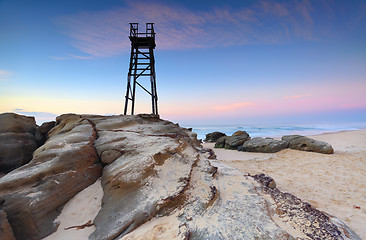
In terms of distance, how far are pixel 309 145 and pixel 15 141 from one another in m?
14.7

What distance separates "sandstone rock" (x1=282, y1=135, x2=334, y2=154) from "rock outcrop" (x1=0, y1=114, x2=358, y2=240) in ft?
27.3

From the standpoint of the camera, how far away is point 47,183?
3.35 m

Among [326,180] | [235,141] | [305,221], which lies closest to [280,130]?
[235,141]

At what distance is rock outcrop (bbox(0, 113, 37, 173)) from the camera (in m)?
5.02

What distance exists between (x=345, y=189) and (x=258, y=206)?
4.37 metres

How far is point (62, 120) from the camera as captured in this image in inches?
257

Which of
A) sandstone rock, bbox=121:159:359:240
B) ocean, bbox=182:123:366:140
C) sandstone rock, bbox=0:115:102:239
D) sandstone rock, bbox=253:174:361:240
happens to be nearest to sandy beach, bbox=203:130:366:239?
sandstone rock, bbox=253:174:361:240

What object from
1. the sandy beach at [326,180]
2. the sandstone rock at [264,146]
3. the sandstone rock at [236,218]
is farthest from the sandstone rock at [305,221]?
the sandstone rock at [264,146]

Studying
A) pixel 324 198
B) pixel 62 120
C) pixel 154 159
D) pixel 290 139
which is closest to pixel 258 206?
pixel 154 159

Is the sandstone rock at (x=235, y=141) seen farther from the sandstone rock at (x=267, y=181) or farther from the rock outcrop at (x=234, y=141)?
the sandstone rock at (x=267, y=181)

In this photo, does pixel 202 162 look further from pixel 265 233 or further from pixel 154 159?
pixel 265 233

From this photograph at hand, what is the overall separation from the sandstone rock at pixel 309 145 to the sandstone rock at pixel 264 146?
55 centimetres

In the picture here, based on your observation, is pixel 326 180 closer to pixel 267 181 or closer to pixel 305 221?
pixel 267 181

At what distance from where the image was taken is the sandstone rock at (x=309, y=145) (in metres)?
10.4
